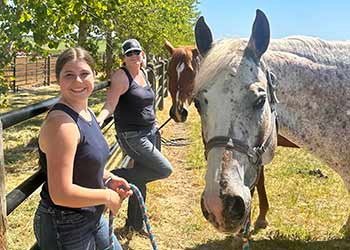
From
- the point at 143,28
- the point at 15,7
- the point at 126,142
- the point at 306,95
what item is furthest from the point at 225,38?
the point at 143,28

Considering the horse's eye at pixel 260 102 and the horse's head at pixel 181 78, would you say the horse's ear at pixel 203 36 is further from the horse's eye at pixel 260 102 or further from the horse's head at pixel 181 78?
the horse's head at pixel 181 78

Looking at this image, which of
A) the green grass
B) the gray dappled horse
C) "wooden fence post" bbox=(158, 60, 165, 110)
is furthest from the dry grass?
"wooden fence post" bbox=(158, 60, 165, 110)

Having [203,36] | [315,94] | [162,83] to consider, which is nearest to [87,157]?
[203,36]

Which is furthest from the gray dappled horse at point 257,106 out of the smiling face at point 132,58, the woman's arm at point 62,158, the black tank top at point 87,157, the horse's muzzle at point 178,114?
the horse's muzzle at point 178,114

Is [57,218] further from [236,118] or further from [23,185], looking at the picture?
[236,118]

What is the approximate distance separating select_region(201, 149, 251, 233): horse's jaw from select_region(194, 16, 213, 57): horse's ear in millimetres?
859

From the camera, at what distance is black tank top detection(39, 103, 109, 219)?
1766 millimetres

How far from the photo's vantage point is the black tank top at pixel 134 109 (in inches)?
134

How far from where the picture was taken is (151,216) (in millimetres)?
4402

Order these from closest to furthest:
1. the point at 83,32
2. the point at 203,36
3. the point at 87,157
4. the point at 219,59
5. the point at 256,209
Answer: the point at 87,157 → the point at 219,59 → the point at 203,36 → the point at 256,209 → the point at 83,32

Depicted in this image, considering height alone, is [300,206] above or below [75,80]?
below

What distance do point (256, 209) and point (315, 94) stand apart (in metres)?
2.05

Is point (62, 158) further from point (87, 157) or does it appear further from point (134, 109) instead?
point (134, 109)

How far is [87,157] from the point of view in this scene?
5.89 feet
